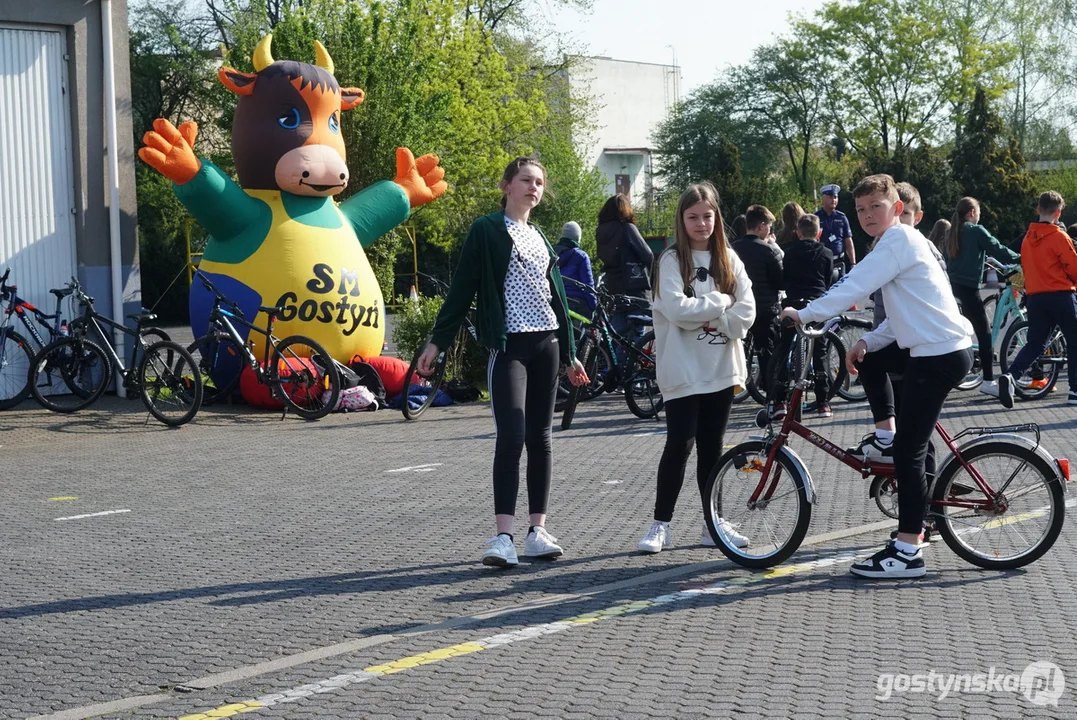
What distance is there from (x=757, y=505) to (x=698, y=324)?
89 centimetres

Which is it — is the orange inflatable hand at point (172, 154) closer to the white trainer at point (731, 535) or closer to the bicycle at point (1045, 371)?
the bicycle at point (1045, 371)

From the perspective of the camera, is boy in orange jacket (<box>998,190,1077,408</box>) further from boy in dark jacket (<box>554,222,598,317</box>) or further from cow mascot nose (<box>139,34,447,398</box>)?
cow mascot nose (<box>139,34,447,398</box>)

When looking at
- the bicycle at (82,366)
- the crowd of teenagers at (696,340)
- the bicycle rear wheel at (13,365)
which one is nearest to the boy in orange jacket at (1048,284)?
the crowd of teenagers at (696,340)

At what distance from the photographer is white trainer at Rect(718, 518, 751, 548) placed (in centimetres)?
663

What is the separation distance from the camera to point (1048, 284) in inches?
513

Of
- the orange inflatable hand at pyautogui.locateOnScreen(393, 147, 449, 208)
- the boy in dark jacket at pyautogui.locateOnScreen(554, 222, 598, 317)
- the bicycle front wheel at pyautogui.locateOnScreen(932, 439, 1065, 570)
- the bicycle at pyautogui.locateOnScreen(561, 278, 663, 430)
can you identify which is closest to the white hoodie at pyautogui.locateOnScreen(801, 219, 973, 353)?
the bicycle front wheel at pyautogui.locateOnScreen(932, 439, 1065, 570)

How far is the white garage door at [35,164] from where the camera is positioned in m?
14.7

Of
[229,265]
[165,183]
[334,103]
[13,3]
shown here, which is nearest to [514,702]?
[229,265]

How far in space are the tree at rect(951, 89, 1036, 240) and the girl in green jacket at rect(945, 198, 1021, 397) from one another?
45.2 m

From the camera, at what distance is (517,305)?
6734 mm

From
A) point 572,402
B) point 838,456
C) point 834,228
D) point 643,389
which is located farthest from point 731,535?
point 834,228

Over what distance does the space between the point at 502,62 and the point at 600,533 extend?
39.5 metres

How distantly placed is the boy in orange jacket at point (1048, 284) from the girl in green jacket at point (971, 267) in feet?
2.25

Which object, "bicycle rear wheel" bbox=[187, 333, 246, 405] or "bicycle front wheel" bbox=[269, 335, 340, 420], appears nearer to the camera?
"bicycle front wheel" bbox=[269, 335, 340, 420]
